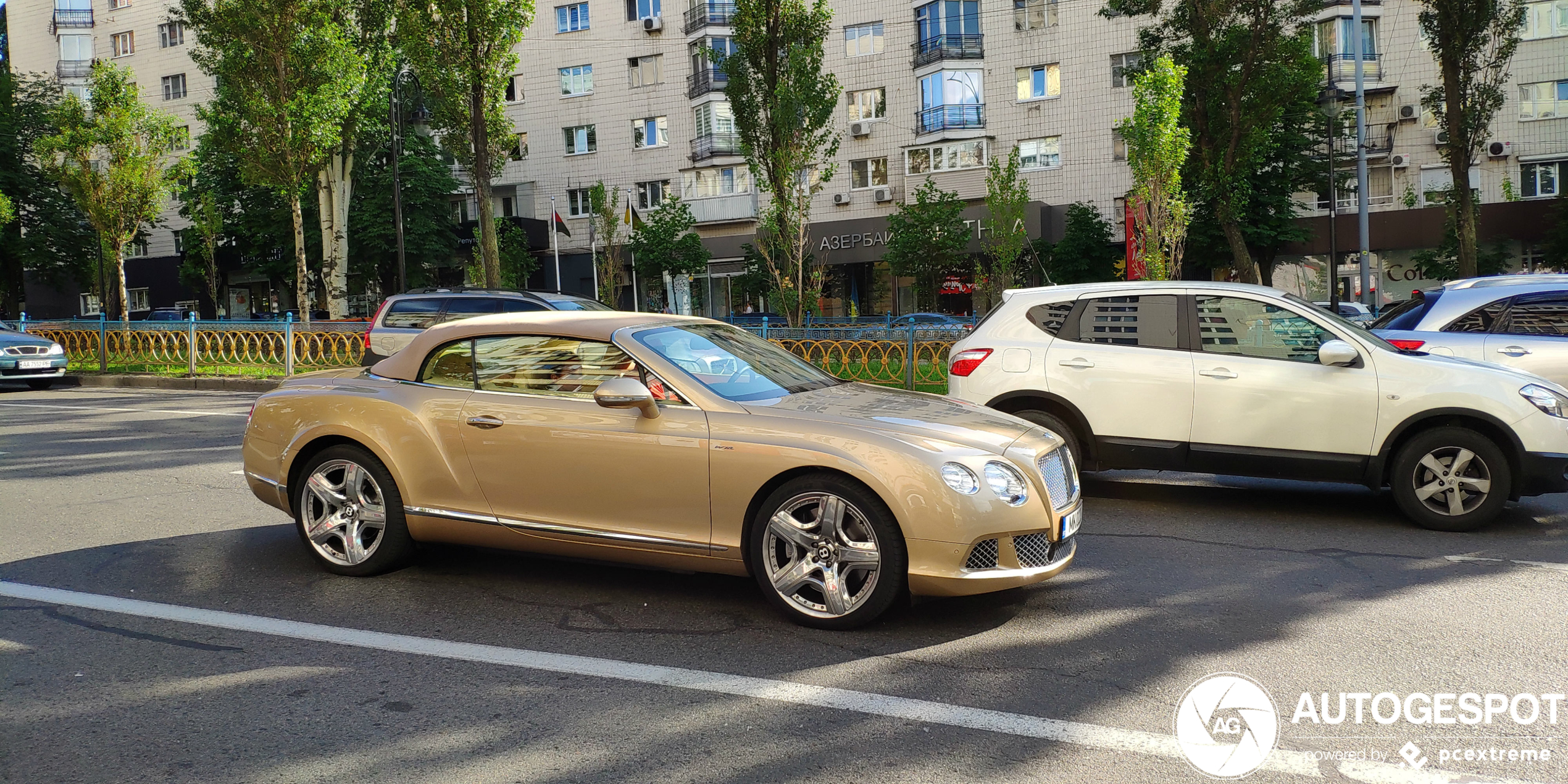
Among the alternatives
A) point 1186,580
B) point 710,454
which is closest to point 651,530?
point 710,454

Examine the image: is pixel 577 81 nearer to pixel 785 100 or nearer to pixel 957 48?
pixel 957 48

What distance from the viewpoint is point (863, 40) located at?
4191 centimetres

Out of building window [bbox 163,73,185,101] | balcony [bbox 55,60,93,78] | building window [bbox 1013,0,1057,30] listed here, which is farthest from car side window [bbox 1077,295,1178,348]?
balcony [bbox 55,60,93,78]

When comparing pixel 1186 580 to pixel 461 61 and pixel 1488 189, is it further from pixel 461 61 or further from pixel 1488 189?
pixel 1488 189

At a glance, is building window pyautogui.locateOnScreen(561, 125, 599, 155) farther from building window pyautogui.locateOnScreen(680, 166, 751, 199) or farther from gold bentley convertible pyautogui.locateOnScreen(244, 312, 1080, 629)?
gold bentley convertible pyautogui.locateOnScreen(244, 312, 1080, 629)

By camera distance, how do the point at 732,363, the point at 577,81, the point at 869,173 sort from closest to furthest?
the point at 732,363
the point at 869,173
the point at 577,81

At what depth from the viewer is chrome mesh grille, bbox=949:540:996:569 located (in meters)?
4.56

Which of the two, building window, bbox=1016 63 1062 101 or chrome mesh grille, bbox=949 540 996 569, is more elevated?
building window, bbox=1016 63 1062 101

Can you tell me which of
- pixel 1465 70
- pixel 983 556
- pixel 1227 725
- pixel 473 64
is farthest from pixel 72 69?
Result: pixel 1227 725

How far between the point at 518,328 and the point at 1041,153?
3666cm

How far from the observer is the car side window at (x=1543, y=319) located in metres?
8.80

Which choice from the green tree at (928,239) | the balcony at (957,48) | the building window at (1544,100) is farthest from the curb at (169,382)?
the building window at (1544,100)

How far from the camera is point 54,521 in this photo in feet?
24.1

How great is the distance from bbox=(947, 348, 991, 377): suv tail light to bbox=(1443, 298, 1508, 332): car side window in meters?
4.08
